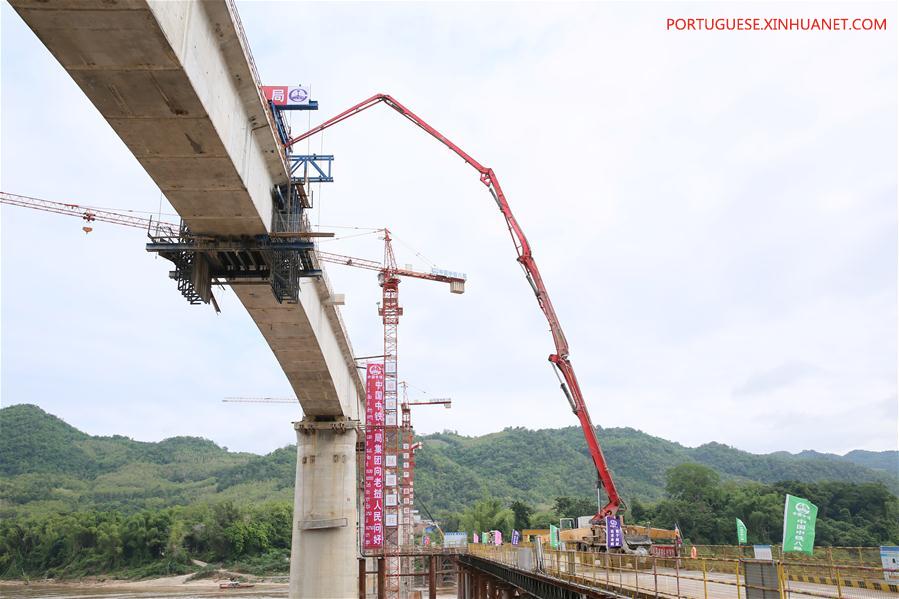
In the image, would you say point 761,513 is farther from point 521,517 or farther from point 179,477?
point 179,477

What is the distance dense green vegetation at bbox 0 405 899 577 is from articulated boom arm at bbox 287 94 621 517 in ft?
166

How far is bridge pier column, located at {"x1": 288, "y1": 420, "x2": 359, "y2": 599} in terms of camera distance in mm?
32094

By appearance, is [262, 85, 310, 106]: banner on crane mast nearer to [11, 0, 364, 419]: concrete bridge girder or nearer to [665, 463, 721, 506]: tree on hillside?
[11, 0, 364, 419]: concrete bridge girder

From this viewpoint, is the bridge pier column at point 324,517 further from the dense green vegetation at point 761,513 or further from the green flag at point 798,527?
the dense green vegetation at point 761,513

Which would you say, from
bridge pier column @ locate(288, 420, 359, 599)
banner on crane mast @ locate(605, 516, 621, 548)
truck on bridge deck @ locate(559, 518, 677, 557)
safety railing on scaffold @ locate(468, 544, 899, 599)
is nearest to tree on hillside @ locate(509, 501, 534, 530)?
safety railing on scaffold @ locate(468, 544, 899, 599)

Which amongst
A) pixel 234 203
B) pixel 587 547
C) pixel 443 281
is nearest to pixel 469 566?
pixel 587 547

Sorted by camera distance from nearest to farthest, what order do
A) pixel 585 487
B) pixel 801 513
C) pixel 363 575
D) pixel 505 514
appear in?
pixel 801 513 < pixel 363 575 < pixel 505 514 < pixel 585 487

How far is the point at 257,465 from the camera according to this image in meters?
190

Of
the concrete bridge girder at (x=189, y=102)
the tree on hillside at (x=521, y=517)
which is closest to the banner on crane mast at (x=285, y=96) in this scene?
the concrete bridge girder at (x=189, y=102)

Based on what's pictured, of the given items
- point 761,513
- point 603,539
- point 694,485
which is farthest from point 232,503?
point 603,539

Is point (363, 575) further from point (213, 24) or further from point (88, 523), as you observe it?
point (88, 523)

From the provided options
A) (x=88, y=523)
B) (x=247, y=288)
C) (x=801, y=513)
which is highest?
(x=247, y=288)

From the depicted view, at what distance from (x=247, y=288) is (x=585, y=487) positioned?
18259cm

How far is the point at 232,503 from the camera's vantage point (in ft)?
390
